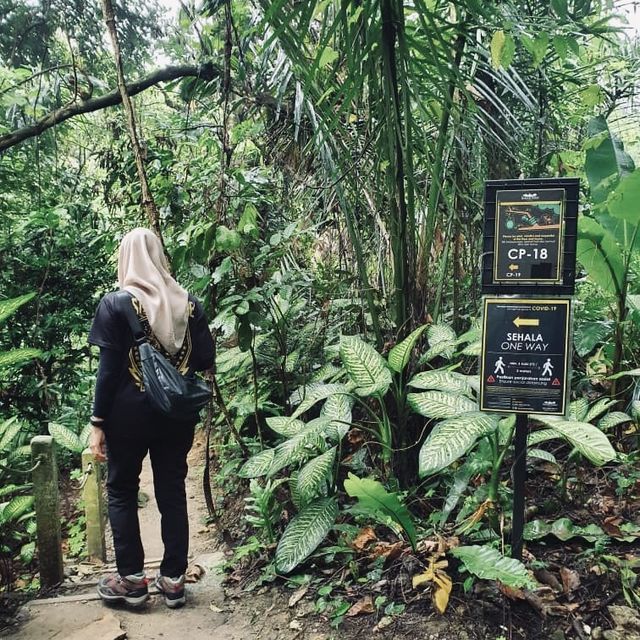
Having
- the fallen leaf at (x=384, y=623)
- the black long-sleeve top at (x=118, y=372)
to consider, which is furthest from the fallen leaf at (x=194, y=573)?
the fallen leaf at (x=384, y=623)

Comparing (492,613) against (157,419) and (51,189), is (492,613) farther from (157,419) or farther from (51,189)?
(51,189)

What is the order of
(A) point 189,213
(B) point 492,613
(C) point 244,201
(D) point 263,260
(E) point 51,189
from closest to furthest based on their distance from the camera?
(B) point 492,613 → (D) point 263,260 → (C) point 244,201 → (A) point 189,213 → (E) point 51,189

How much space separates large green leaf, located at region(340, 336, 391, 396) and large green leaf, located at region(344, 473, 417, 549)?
1.63ft

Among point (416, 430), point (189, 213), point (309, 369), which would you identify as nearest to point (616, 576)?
point (416, 430)

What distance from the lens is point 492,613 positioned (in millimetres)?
2041

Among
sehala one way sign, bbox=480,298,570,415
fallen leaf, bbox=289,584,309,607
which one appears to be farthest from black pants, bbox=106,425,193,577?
sehala one way sign, bbox=480,298,570,415

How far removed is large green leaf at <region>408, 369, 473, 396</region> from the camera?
2570mm

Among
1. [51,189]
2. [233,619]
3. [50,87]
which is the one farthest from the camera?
[51,189]

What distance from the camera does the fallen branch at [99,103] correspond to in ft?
12.9

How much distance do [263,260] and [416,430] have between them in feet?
4.24

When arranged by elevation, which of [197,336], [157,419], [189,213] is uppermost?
[189,213]

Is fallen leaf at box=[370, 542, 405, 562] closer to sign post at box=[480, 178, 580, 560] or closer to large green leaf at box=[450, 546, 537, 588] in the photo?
large green leaf at box=[450, 546, 537, 588]

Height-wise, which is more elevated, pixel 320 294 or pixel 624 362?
pixel 320 294

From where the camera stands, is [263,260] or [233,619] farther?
[263,260]
